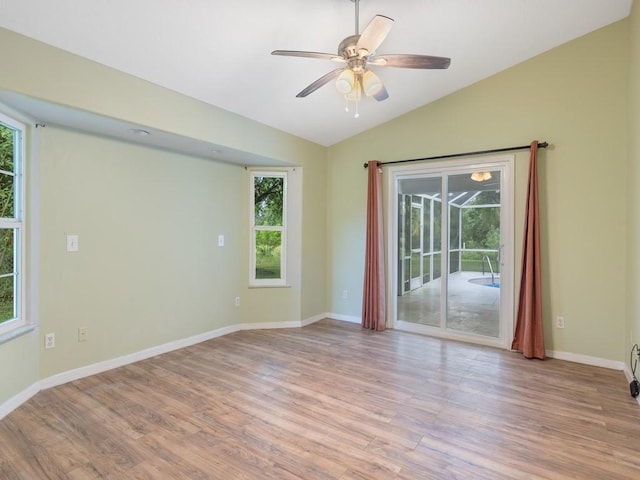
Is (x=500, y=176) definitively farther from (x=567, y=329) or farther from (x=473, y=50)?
(x=567, y=329)

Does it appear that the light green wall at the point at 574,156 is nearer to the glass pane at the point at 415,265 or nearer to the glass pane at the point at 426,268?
the glass pane at the point at 426,268

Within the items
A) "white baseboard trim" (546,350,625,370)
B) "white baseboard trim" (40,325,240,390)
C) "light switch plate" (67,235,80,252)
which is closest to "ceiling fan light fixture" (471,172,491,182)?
"white baseboard trim" (546,350,625,370)

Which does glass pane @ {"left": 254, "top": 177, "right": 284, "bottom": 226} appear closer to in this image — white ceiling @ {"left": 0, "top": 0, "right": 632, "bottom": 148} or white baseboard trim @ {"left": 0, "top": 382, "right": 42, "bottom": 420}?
white ceiling @ {"left": 0, "top": 0, "right": 632, "bottom": 148}

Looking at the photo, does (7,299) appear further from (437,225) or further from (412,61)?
(437,225)

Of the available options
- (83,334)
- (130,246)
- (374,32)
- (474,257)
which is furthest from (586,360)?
(83,334)

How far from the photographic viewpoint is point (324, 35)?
2793mm

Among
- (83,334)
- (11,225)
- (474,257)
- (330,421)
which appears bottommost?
(330,421)

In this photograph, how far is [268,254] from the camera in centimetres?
473

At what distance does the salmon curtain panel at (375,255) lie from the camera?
4.56 m

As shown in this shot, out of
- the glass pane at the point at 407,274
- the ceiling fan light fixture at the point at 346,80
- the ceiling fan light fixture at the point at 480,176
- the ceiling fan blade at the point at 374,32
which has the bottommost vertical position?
the glass pane at the point at 407,274

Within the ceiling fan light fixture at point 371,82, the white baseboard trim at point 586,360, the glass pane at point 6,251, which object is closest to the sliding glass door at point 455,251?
the white baseboard trim at point 586,360

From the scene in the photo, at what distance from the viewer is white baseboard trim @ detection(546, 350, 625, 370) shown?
3268 mm

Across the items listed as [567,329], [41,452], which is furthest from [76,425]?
[567,329]

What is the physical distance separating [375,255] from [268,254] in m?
1.45
